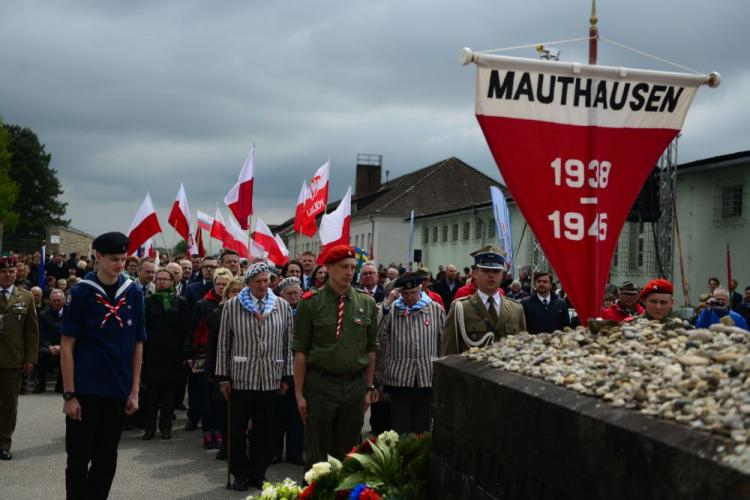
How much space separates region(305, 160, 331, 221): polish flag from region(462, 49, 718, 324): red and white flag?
1113cm

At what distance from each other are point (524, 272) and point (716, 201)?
849cm

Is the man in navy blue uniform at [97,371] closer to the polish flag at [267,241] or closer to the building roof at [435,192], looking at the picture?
the polish flag at [267,241]

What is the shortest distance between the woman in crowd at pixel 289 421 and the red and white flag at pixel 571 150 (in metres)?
4.61

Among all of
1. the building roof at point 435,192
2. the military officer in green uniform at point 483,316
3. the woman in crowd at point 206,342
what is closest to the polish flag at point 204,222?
the woman in crowd at point 206,342

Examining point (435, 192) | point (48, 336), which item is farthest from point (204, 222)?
point (435, 192)

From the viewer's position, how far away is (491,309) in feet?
22.6

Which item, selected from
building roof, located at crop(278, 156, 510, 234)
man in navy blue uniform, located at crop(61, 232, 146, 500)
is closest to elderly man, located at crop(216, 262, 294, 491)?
man in navy blue uniform, located at crop(61, 232, 146, 500)

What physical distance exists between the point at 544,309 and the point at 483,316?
4.23 m

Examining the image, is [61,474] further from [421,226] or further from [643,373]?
[421,226]

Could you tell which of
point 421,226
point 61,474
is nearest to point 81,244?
point 421,226

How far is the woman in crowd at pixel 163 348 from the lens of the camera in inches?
434

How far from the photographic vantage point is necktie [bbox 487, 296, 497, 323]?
686 centimetres

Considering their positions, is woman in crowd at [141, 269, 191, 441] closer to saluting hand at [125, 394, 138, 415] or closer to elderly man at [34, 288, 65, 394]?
elderly man at [34, 288, 65, 394]

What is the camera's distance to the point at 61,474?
862 centimetres
